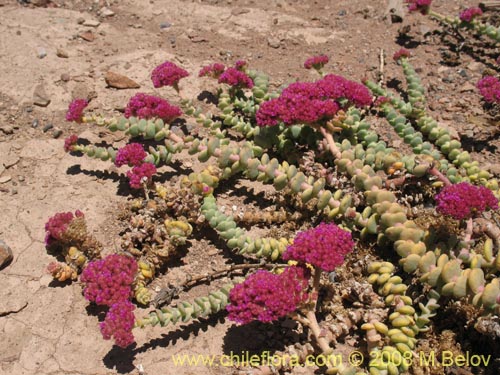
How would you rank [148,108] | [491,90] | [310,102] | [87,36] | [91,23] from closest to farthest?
[310,102] → [148,108] → [491,90] → [87,36] → [91,23]

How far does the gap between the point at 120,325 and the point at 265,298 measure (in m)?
0.87

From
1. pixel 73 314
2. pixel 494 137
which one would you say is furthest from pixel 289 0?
pixel 73 314

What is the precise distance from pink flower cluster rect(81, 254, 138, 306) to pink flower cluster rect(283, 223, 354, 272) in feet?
3.37

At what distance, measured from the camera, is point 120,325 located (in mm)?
2719

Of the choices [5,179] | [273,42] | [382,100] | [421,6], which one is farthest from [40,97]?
[421,6]

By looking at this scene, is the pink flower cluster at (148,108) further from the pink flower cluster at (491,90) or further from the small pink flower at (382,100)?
the pink flower cluster at (491,90)

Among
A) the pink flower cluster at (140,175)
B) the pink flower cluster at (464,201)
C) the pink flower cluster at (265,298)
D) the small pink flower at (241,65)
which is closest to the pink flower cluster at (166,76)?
the small pink flower at (241,65)

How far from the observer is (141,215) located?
371 centimetres

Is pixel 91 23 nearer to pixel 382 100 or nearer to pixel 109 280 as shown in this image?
pixel 382 100

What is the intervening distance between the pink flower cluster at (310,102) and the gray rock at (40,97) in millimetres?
2413

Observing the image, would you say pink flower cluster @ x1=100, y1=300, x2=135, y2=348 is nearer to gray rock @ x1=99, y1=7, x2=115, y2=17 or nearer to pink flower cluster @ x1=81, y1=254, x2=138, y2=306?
pink flower cluster @ x1=81, y1=254, x2=138, y2=306

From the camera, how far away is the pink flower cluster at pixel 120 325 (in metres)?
2.70

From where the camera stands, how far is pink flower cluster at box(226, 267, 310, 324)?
2.56 meters

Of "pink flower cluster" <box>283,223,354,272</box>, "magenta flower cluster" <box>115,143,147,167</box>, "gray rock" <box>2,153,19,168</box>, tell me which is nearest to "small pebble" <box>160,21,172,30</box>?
"gray rock" <box>2,153,19,168</box>
